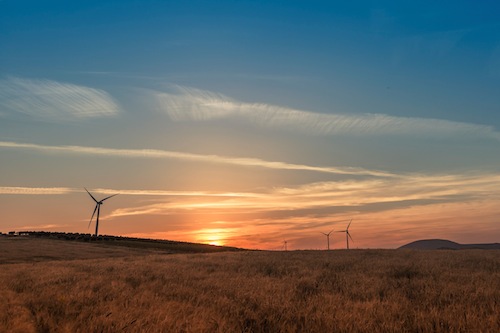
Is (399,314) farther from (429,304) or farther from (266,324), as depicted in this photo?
(266,324)

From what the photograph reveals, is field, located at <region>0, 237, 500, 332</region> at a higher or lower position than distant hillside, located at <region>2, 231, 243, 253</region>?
lower

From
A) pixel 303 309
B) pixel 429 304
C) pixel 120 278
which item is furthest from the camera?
pixel 120 278

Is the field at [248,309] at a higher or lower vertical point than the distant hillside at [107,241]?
lower

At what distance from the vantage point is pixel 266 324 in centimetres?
899

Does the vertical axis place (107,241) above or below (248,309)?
above

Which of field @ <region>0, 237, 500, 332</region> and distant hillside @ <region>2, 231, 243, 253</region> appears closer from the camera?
field @ <region>0, 237, 500, 332</region>

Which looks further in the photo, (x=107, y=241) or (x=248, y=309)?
(x=107, y=241)

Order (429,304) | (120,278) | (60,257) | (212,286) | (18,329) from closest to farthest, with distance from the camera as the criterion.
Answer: (18,329)
(429,304)
(212,286)
(120,278)
(60,257)

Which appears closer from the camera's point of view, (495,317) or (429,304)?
(495,317)

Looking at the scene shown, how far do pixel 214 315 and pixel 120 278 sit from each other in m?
9.67

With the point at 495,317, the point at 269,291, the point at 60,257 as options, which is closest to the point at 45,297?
the point at 269,291

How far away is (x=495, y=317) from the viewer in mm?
8914

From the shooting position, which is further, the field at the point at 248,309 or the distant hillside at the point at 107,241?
the distant hillside at the point at 107,241

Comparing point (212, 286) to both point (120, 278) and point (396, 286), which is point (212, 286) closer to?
point (120, 278)
